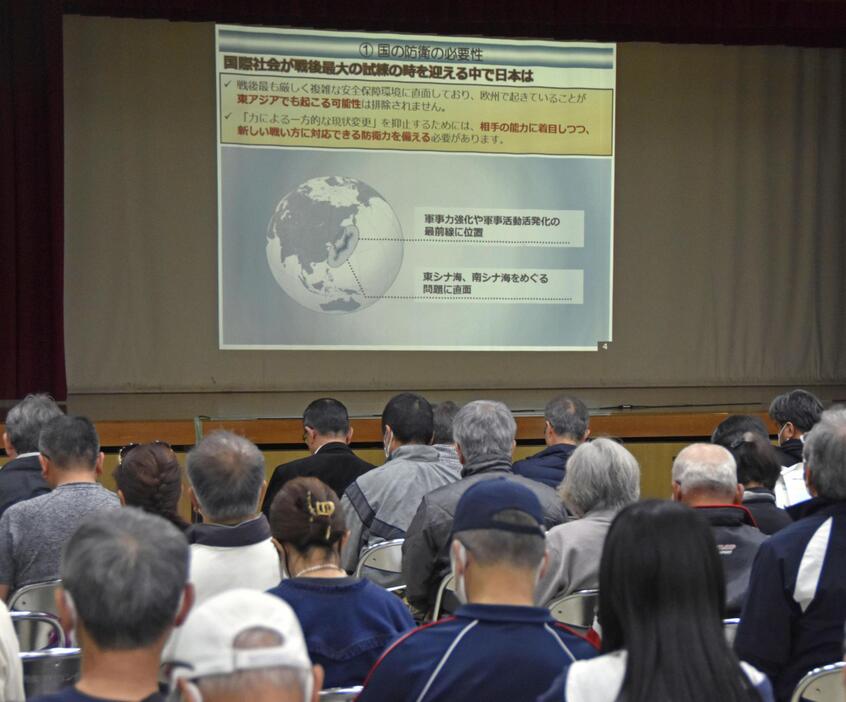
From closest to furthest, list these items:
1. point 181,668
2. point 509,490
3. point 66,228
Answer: point 181,668, point 509,490, point 66,228

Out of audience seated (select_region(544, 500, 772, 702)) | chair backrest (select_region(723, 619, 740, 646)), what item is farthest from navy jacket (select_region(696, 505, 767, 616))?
audience seated (select_region(544, 500, 772, 702))

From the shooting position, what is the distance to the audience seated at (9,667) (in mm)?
1859

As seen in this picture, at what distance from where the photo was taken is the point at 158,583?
1304mm

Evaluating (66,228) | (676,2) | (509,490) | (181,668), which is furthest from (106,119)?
(181,668)

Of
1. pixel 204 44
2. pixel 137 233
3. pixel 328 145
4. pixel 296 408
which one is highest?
pixel 204 44

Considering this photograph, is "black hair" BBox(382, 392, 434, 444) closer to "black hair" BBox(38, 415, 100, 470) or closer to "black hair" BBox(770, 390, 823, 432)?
"black hair" BBox(38, 415, 100, 470)

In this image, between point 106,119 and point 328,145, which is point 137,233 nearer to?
point 106,119

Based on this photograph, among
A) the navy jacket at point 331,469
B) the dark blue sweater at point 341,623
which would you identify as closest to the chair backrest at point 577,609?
the dark blue sweater at point 341,623

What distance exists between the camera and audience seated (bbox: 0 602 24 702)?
186 centimetres

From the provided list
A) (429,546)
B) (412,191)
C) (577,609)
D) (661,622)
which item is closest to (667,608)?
(661,622)

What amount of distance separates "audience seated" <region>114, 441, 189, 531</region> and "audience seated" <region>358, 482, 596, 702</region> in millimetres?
1183

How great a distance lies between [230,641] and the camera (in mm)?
1100

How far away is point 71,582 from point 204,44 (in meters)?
5.94

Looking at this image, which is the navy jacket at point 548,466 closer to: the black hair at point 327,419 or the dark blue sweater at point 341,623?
the black hair at point 327,419
